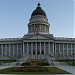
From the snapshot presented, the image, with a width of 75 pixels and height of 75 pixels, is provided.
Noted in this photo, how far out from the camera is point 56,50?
111188mm

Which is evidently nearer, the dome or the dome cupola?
the dome cupola

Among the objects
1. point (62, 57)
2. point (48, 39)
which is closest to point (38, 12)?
point (48, 39)

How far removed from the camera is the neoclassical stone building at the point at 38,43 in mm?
106688

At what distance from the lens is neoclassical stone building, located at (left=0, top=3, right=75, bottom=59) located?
350 ft

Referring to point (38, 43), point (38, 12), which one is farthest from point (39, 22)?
point (38, 43)

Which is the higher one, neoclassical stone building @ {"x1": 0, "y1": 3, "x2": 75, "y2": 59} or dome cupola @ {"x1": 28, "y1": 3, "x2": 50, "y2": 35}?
dome cupola @ {"x1": 28, "y1": 3, "x2": 50, "y2": 35}

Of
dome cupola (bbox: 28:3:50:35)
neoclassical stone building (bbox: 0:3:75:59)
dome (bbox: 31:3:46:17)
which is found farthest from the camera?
dome (bbox: 31:3:46:17)

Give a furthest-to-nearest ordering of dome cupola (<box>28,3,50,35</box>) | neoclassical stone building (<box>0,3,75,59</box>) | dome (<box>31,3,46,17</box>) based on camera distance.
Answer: dome (<box>31,3,46,17</box>), dome cupola (<box>28,3,50,35</box>), neoclassical stone building (<box>0,3,75,59</box>)

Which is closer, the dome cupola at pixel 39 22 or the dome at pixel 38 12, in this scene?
the dome cupola at pixel 39 22

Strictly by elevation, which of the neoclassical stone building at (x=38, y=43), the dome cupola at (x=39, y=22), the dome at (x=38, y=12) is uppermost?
the dome at (x=38, y=12)

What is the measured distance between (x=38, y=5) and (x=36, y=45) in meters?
30.5

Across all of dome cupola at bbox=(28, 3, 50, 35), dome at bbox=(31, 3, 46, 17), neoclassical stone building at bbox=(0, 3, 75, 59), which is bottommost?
Result: neoclassical stone building at bbox=(0, 3, 75, 59)

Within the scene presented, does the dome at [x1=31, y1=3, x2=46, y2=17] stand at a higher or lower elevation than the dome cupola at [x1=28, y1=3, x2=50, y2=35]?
higher

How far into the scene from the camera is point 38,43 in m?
107
